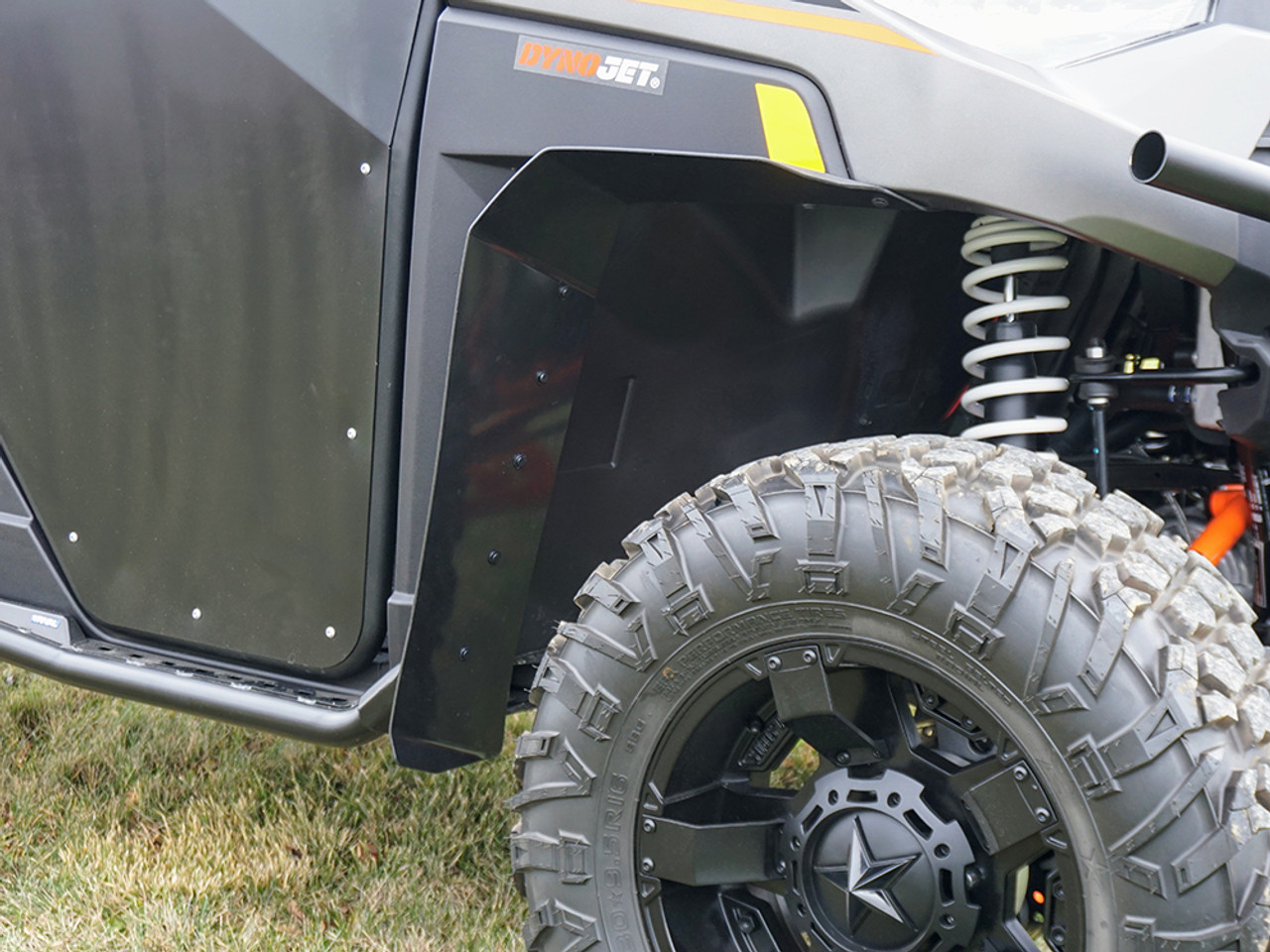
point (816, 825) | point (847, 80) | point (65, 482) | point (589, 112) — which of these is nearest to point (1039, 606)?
point (816, 825)

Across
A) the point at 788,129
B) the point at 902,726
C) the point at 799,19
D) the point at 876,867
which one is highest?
the point at 799,19

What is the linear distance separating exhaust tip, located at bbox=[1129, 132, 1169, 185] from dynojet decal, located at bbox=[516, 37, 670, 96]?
0.57m

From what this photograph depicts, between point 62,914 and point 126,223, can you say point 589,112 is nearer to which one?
point 126,223

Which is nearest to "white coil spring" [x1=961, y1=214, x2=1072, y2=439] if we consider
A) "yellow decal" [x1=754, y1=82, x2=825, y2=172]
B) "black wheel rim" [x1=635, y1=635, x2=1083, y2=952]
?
"yellow decal" [x1=754, y1=82, x2=825, y2=172]

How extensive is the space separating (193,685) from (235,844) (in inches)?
25.0

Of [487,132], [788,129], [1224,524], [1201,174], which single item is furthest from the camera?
[1224,524]

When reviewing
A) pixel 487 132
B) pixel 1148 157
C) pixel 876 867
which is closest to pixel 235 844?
pixel 876 867

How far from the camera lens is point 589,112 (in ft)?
4.70

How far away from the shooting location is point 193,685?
6.18 ft

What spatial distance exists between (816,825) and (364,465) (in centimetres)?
83

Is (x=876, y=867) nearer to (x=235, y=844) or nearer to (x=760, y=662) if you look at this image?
(x=760, y=662)

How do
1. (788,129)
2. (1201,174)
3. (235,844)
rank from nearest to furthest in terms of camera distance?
(1201,174) → (788,129) → (235,844)

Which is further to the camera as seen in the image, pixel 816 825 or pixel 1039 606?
pixel 816 825

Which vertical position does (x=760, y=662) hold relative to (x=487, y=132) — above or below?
below
